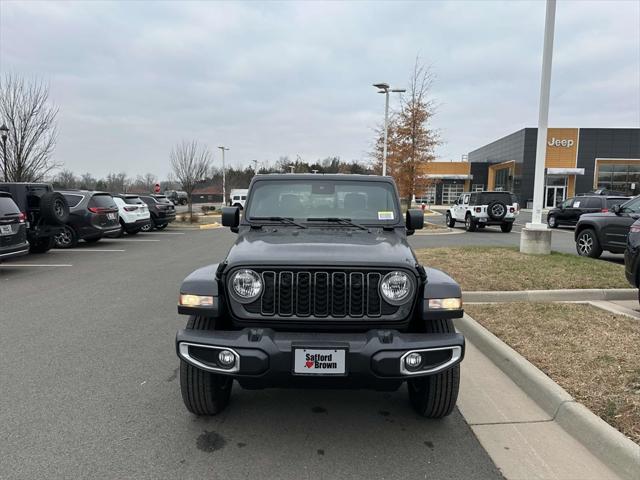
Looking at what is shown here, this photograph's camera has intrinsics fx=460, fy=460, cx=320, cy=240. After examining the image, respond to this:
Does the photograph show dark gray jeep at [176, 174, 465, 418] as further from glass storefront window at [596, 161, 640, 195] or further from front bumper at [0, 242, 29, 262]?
glass storefront window at [596, 161, 640, 195]

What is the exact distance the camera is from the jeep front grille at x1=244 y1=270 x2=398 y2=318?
2.97 meters

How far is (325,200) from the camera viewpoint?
14.2ft

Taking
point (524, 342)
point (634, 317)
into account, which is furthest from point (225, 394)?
point (634, 317)

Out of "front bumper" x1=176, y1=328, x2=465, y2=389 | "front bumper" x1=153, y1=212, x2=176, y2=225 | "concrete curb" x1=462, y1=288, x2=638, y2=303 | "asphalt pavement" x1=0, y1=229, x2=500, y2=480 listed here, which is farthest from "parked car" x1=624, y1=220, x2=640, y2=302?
"front bumper" x1=153, y1=212, x2=176, y2=225

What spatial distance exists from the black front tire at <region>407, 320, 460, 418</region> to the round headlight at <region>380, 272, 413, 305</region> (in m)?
0.27

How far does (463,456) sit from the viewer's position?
2895 millimetres

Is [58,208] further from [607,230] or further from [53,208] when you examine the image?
[607,230]

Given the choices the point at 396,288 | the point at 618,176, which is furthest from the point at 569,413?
the point at 618,176

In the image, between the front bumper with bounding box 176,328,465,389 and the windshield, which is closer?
the front bumper with bounding box 176,328,465,389

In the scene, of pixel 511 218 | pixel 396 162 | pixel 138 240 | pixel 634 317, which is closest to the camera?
pixel 634 317

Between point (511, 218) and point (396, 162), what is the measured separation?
663cm

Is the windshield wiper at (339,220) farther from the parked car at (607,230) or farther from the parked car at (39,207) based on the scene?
the parked car at (39,207)

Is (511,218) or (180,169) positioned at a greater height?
(180,169)

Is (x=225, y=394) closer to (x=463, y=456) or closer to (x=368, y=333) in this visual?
(x=368, y=333)
